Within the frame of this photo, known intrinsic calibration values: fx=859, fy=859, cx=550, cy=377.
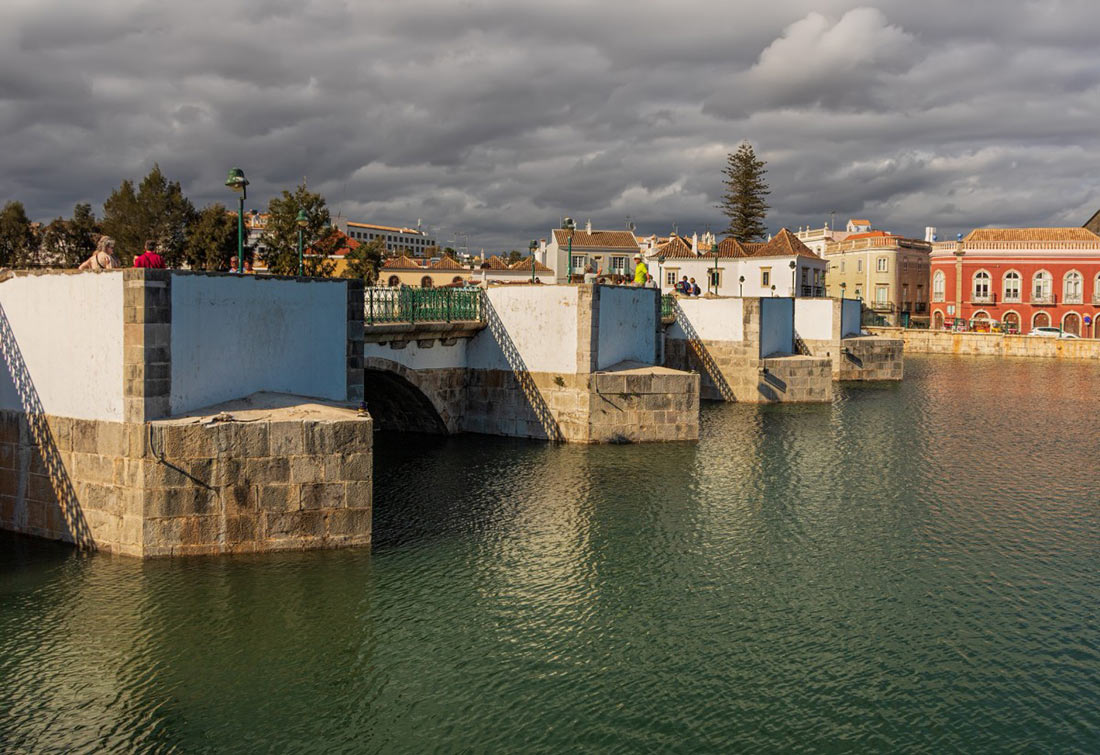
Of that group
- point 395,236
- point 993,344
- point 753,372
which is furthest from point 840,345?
point 395,236

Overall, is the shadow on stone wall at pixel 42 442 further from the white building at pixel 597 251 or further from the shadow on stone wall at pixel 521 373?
the white building at pixel 597 251

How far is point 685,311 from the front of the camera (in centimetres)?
3788

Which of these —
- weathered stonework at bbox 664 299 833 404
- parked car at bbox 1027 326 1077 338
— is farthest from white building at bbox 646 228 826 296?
weathered stonework at bbox 664 299 833 404

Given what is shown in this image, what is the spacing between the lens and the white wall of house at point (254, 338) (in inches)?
576

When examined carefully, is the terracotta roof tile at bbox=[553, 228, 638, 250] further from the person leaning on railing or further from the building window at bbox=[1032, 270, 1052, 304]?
the person leaning on railing

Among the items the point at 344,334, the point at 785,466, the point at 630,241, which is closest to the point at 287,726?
the point at 344,334

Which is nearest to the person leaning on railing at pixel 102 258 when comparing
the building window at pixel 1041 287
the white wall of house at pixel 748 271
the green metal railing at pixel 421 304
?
the green metal railing at pixel 421 304

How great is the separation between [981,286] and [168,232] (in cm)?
6510

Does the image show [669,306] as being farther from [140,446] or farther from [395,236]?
[395,236]

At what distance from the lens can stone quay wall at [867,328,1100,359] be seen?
201 feet

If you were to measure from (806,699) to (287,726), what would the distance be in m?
6.17

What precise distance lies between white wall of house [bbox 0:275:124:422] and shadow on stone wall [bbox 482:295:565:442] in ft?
45.7

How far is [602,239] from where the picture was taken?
287ft

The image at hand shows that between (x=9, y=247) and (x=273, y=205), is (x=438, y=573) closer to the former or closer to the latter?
(x=273, y=205)
